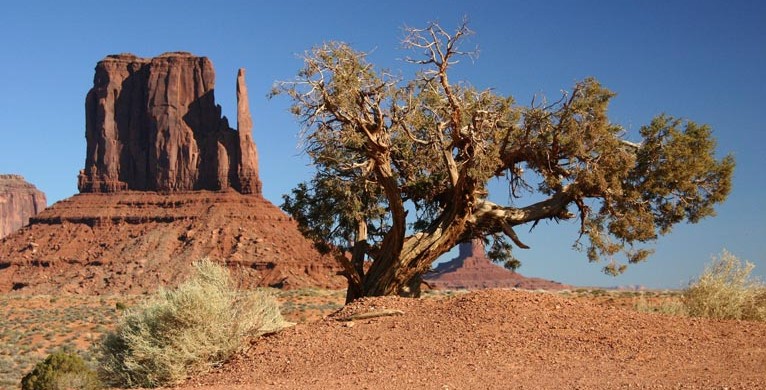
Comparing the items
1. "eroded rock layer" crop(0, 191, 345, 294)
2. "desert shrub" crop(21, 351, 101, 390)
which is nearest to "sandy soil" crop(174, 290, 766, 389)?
"desert shrub" crop(21, 351, 101, 390)

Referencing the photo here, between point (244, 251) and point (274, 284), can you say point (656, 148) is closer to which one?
point (274, 284)

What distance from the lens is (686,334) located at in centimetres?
1255

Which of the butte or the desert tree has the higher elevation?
the butte

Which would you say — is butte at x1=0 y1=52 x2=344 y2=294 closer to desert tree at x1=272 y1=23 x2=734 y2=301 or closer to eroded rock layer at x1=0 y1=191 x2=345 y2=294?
eroded rock layer at x1=0 y1=191 x2=345 y2=294

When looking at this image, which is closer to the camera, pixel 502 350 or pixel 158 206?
pixel 502 350

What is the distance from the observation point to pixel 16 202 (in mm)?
173750

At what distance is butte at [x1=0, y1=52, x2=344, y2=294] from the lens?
87.7 metres

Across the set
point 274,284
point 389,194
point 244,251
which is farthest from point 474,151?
point 244,251

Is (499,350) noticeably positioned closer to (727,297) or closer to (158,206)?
(727,297)

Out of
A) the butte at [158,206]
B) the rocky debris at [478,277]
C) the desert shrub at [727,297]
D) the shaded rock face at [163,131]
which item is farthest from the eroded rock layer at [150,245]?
the desert shrub at [727,297]

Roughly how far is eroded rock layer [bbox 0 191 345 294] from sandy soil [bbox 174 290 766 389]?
221 feet

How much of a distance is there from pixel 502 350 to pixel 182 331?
495 cm

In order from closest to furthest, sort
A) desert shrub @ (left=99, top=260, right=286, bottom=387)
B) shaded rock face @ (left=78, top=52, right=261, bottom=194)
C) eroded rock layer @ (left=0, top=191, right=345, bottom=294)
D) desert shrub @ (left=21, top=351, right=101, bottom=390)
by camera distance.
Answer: desert shrub @ (left=99, top=260, right=286, bottom=387)
desert shrub @ (left=21, top=351, right=101, bottom=390)
eroded rock layer @ (left=0, top=191, right=345, bottom=294)
shaded rock face @ (left=78, top=52, right=261, bottom=194)

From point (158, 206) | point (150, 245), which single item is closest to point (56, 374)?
point (150, 245)
